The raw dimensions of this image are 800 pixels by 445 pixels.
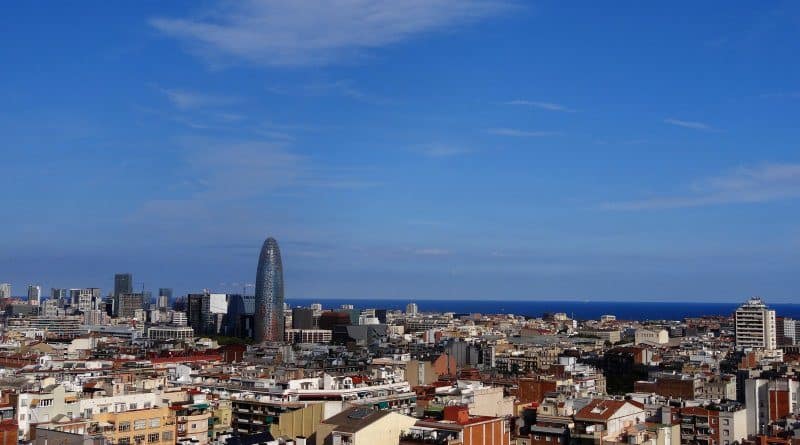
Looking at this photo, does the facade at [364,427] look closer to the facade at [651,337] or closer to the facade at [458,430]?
the facade at [458,430]

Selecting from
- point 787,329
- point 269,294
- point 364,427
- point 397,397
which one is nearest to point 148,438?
point 364,427

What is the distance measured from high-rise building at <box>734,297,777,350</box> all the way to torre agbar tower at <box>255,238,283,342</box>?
212 feet

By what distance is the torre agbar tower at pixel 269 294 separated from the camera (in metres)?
141

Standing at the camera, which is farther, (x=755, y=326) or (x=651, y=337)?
(x=651, y=337)

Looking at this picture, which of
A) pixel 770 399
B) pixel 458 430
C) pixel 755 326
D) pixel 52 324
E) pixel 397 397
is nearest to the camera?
pixel 458 430

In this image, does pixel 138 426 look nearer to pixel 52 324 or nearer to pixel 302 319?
pixel 52 324

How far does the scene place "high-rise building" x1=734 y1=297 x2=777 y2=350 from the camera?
106062 mm

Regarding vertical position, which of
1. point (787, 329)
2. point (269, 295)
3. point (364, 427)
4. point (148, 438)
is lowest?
point (148, 438)

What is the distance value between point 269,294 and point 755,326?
70.3 meters

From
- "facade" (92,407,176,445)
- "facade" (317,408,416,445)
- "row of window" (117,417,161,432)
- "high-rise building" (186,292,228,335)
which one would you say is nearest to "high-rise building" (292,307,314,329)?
"high-rise building" (186,292,228,335)

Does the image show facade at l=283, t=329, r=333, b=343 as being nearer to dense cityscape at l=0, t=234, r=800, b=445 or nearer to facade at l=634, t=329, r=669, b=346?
dense cityscape at l=0, t=234, r=800, b=445

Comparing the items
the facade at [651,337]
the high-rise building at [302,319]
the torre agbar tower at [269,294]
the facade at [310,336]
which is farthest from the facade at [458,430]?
the high-rise building at [302,319]

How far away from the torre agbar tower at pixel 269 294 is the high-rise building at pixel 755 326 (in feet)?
212

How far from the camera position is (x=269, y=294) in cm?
14325
